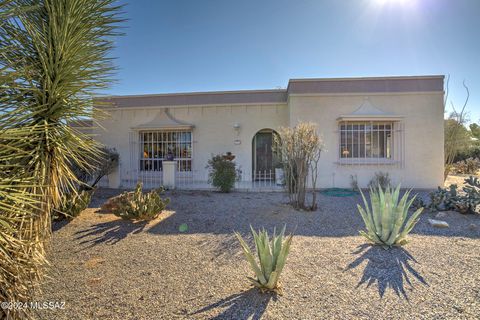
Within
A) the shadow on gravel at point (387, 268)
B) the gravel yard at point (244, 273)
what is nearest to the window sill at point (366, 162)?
the gravel yard at point (244, 273)

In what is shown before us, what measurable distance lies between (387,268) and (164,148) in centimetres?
1187

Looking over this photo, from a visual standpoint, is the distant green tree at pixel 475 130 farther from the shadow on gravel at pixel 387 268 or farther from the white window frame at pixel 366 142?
the shadow on gravel at pixel 387 268

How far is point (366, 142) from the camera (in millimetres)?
11156

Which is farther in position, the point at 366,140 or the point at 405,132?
the point at 366,140

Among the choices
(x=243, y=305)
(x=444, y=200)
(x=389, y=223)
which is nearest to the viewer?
(x=243, y=305)

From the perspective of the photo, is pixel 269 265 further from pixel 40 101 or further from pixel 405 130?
pixel 405 130

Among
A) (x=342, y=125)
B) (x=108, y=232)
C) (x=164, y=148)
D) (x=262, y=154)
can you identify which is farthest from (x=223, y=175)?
(x=342, y=125)

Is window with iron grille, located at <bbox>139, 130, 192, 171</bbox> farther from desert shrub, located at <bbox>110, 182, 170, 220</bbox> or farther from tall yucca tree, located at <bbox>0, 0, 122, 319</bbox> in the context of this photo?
tall yucca tree, located at <bbox>0, 0, 122, 319</bbox>

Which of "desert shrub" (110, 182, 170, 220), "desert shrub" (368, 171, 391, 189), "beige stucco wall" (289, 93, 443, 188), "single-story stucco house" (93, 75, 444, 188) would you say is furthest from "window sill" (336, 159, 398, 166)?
"desert shrub" (110, 182, 170, 220)

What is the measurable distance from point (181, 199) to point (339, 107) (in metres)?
7.88

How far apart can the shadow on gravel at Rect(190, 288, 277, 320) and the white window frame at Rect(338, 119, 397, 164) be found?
9274 millimetres

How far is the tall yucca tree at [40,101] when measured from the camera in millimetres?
1872

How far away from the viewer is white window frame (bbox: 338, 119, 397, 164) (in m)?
11.0

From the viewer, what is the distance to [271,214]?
6.42m
